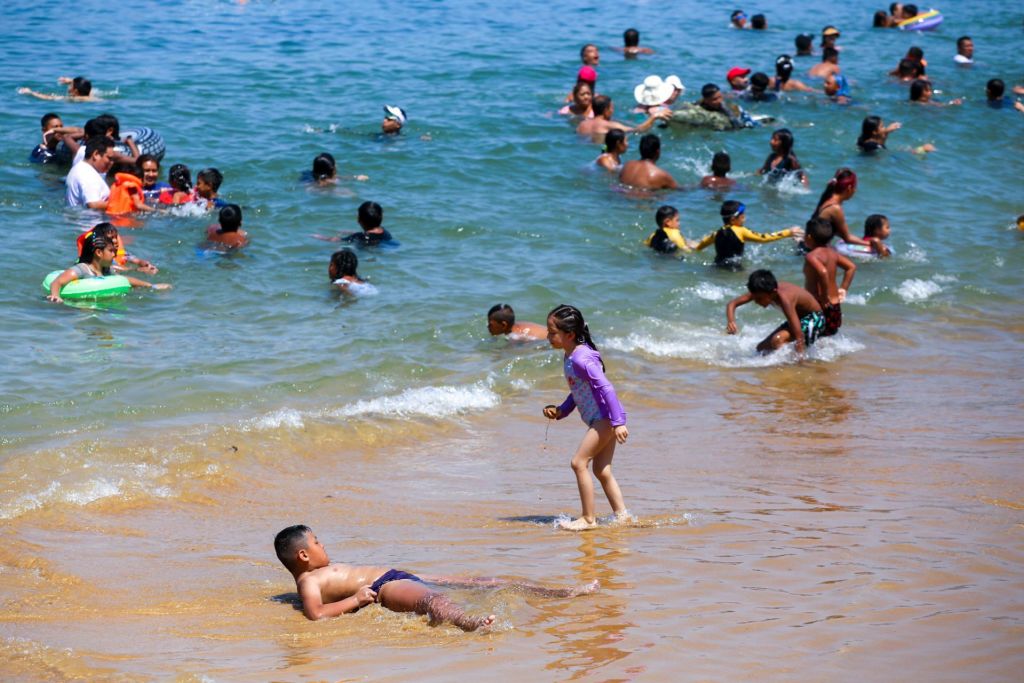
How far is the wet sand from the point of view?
508 cm

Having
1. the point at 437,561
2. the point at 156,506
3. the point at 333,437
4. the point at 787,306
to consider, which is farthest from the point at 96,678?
the point at 787,306

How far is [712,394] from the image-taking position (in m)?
10.4

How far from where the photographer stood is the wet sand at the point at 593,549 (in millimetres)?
5082

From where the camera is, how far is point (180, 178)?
1481 centimetres

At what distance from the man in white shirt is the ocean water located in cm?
38

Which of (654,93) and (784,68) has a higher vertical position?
(784,68)

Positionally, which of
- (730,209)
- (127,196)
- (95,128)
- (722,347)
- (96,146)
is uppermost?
(95,128)

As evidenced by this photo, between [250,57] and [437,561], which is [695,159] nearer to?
[250,57]

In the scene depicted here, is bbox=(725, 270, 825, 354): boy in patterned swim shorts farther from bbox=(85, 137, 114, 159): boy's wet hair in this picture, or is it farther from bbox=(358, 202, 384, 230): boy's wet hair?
bbox=(85, 137, 114, 159): boy's wet hair

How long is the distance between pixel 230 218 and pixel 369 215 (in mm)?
1574

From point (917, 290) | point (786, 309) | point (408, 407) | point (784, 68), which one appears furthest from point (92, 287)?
point (784, 68)

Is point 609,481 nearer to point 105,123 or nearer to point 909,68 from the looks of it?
point 105,123

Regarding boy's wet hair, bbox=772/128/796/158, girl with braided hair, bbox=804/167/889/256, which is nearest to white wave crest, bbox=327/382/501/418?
girl with braided hair, bbox=804/167/889/256

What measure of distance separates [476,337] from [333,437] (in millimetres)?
2881
